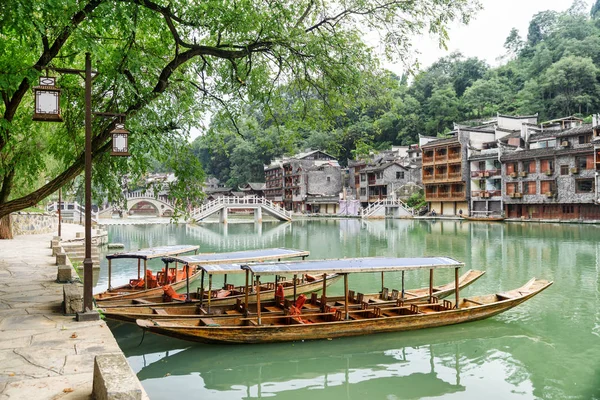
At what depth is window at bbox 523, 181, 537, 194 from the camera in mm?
45156

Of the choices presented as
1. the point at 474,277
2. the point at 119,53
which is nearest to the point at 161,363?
the point at 119,53

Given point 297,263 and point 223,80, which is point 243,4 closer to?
point 223,80

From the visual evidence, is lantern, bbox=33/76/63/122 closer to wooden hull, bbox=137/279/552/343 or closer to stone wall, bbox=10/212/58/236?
wooden hull, bbox=137/279/552/343

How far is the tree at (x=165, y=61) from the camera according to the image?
7.33m

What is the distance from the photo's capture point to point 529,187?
45.6m

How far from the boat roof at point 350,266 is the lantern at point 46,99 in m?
4.61

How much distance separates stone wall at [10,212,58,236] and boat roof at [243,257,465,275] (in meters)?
19.0

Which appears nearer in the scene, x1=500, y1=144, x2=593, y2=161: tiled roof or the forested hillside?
x1=500, y1=144, x2=593, y2=161: tiled roof

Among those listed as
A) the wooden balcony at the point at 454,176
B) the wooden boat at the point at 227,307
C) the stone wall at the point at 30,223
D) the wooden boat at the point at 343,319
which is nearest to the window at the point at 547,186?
the wooden balcony at the point at 454,176

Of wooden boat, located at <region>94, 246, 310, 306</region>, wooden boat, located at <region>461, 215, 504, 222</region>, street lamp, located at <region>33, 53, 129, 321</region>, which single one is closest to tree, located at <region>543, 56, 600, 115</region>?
wooden boat, located at <region>461, 215, 504, 222</region>

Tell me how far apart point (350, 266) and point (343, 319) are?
3.72 feet

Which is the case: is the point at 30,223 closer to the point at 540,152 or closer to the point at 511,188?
the point at 511,188

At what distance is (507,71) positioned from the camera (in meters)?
75.1

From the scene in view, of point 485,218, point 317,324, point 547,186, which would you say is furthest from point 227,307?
point 485,218
